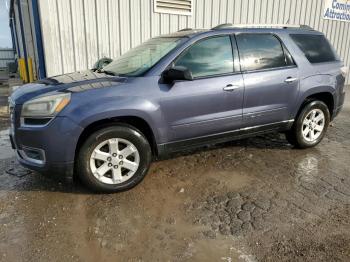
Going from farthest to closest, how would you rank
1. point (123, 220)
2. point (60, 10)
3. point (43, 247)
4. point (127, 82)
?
point (60, 10) → point (127, 82) → point (123, 220) → point (43, 247)

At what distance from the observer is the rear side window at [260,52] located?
13.9 ft

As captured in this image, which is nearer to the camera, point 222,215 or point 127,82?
point 222,215

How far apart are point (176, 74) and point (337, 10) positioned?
1035 cm

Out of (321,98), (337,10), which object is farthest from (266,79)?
(337,10)

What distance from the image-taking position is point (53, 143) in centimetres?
325

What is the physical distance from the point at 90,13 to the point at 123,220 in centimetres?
525

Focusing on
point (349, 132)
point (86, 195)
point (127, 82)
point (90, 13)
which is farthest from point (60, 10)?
point (349, 132)

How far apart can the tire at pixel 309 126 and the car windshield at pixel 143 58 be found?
219 cm

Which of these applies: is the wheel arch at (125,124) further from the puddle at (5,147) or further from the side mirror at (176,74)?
the puddle at (5,147)

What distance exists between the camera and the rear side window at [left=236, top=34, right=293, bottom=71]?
13.9 feet

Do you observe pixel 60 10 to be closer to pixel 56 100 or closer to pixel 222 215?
pixel 56 100

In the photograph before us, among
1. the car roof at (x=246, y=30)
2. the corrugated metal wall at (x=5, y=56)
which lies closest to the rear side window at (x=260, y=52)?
the car roof at (x=246, y=30)

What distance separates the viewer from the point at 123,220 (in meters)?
3.13

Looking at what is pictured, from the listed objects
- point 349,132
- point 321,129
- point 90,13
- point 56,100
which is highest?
point 90,13
